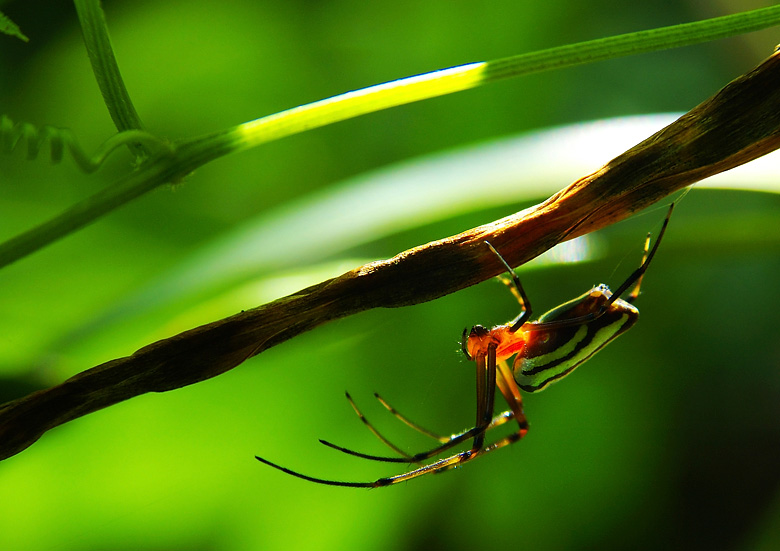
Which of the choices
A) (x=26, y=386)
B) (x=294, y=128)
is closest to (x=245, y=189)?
(x=26, y=386)

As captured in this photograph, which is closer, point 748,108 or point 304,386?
point 748,108

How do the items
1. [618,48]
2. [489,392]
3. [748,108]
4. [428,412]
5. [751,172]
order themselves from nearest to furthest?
1. [748,108]
2. [618,48]
3. [751,172]
4. [489,392]
5. [428,412]

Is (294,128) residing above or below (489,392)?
above

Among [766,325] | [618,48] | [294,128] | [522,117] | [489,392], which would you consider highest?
[522,117]

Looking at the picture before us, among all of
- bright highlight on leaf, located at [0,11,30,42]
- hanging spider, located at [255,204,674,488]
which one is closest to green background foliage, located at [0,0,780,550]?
hanging spider, located at [255,204,674,488]

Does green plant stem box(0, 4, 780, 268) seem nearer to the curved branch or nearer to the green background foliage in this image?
the curved branch

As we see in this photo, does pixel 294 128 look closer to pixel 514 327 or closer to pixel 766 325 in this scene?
pixel 514 327

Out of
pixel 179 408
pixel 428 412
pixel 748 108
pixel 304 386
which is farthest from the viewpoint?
pixel 428 412
